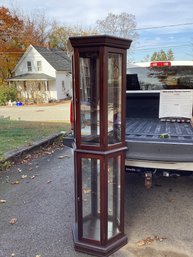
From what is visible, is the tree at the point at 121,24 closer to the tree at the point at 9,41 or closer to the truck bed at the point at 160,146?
the tree at the point at 9,41

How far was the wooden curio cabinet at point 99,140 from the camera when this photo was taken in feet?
7.14

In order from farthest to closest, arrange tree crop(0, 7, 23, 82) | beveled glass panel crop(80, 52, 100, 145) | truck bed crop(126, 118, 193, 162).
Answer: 1. tree crop(0, 7, 23, 82)
2. truck bed crop(126, 118, 193, 162)
3. beveled glass panel crop(80, 52, 100, 145)

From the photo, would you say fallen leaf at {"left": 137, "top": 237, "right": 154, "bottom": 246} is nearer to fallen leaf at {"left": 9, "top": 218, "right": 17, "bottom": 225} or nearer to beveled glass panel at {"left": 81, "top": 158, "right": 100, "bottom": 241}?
beveled glass panel at {"left": 81, "top": 158, "right": 100, "bottom": 241}

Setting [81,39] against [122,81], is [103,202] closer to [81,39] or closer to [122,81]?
[122,81]

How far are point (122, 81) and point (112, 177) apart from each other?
912 millimetres

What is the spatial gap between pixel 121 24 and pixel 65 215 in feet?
102

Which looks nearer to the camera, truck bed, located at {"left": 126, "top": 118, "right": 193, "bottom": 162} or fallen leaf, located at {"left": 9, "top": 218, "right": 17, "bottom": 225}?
truck bed, located at {"left": 126, "top": 118, "right": 193, "bottom": 162}

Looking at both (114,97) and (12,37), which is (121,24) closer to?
(12,37)

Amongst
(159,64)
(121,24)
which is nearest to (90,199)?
(159,64)

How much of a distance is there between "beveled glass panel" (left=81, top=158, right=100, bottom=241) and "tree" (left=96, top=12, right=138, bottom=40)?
30.4 meters

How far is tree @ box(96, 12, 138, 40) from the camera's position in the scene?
30.8m

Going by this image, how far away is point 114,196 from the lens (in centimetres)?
255

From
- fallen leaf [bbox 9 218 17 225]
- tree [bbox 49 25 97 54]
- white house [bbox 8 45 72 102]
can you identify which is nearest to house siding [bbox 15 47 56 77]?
white house [bbox 8 45 72 102]

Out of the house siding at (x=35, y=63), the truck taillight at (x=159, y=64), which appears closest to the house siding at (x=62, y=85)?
the house siding at (x=35, y=63)
